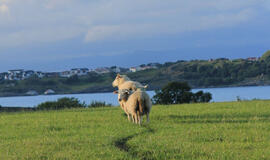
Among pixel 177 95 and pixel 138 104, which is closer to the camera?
pixel 138 104

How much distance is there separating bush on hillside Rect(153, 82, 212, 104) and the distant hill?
5950 cm

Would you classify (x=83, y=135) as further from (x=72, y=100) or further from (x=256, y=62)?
(x=256, y=62)

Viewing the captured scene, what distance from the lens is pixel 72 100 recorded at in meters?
38.4

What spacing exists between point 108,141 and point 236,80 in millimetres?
91398

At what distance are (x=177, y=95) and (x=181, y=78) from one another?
69.0 metres

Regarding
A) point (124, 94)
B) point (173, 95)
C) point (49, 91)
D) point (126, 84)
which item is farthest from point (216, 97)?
point (49, 91)

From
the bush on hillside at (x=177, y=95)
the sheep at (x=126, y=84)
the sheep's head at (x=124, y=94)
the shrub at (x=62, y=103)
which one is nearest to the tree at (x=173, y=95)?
the bush on hillside at (x=177, y=95)

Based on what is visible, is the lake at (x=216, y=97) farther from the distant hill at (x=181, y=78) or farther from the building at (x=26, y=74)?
the building at (x=26, y=74)

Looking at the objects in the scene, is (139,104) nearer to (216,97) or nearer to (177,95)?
(177,95)

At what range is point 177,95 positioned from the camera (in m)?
39.7

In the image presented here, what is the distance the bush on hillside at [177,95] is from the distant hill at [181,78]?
195 feet

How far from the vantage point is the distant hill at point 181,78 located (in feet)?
329

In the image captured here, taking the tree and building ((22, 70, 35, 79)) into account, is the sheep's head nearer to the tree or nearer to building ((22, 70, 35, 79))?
the tree

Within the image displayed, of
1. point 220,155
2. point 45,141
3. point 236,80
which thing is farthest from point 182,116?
point 236,80
